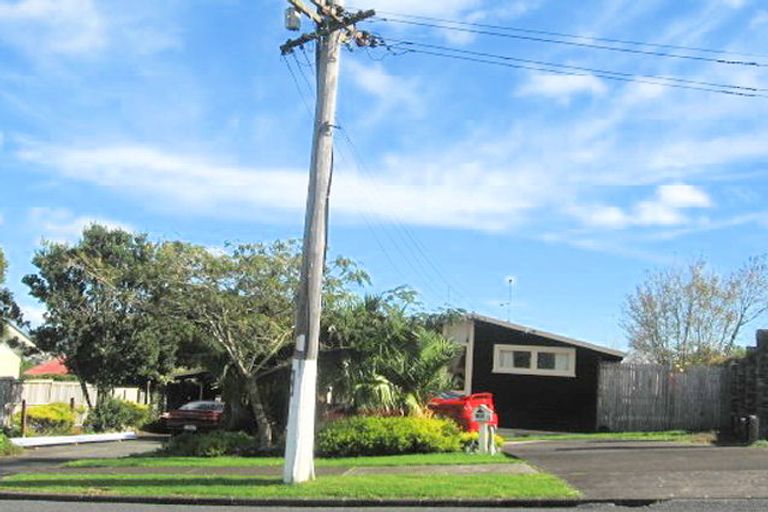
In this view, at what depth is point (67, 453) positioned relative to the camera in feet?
77.1

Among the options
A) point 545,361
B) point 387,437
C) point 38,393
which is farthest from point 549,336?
point 38,393

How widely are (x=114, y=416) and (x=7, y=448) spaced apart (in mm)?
8949

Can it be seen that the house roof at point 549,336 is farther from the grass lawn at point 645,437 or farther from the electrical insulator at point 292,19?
the electrical insulator at point 292,19

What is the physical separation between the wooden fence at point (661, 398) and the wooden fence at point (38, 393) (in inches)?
805

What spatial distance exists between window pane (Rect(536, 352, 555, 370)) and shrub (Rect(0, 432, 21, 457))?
15.4 metres

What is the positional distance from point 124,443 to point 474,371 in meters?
12.2

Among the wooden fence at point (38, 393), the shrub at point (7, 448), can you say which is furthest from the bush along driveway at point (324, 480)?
the wooden fence at point (38, 393)

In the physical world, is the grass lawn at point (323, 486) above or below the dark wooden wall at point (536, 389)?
below

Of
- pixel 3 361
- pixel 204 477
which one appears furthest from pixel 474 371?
pixel 3 361

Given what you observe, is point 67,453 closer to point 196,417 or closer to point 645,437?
point 196,417

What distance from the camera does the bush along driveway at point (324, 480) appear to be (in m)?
11.5

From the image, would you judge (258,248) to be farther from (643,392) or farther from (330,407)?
(643,392)

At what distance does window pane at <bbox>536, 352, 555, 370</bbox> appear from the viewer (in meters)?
25.0

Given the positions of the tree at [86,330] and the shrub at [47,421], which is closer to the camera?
the shrub at [47,421]
